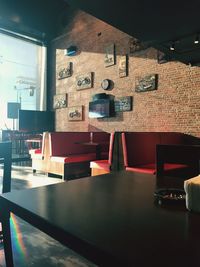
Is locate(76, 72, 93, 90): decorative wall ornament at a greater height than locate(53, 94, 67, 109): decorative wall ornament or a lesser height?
greater

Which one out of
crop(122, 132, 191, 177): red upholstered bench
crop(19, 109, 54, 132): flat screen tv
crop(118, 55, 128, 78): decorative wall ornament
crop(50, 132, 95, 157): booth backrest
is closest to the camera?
crop(122, 132, 191, 177): red upholstered bench

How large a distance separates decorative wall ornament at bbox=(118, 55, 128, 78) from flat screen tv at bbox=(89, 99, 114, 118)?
823 millimetres

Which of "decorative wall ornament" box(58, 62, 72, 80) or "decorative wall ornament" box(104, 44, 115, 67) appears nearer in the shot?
"decorative wall ornament" box(104, 44, 115, 67)

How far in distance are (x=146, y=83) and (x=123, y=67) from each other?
0.96 meters

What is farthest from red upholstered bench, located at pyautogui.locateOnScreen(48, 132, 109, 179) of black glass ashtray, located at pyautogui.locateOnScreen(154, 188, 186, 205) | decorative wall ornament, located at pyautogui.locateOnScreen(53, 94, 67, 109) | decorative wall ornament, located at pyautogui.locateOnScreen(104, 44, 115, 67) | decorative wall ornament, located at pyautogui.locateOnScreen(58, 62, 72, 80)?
black glass ashtray, located at pyautogui.locateOnScreen(154, 188, 186, 205)

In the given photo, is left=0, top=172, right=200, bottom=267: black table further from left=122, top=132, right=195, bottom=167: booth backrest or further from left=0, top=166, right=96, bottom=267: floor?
left=122, top=132, right=195, bottom=167: booth backrest

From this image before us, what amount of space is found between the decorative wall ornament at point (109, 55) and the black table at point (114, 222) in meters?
6.28

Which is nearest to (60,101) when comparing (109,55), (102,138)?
(109,55)

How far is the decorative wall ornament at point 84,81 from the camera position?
25.4 feet

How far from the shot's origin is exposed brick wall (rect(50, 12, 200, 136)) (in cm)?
551

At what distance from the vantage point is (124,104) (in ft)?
22.0

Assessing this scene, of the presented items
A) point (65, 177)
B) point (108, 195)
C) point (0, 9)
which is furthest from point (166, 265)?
point (0, 9)

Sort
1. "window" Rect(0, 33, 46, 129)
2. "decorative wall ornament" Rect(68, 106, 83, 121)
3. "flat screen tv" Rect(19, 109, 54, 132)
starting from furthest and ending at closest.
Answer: "window" Rect(0, 33, 46, 129)
"flat screen tv" Rect(19, 109, 54, 132)
"decorative wall ornament" Rect(68, 106, 83, 121)

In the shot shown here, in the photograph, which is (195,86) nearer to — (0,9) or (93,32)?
(93,32)
